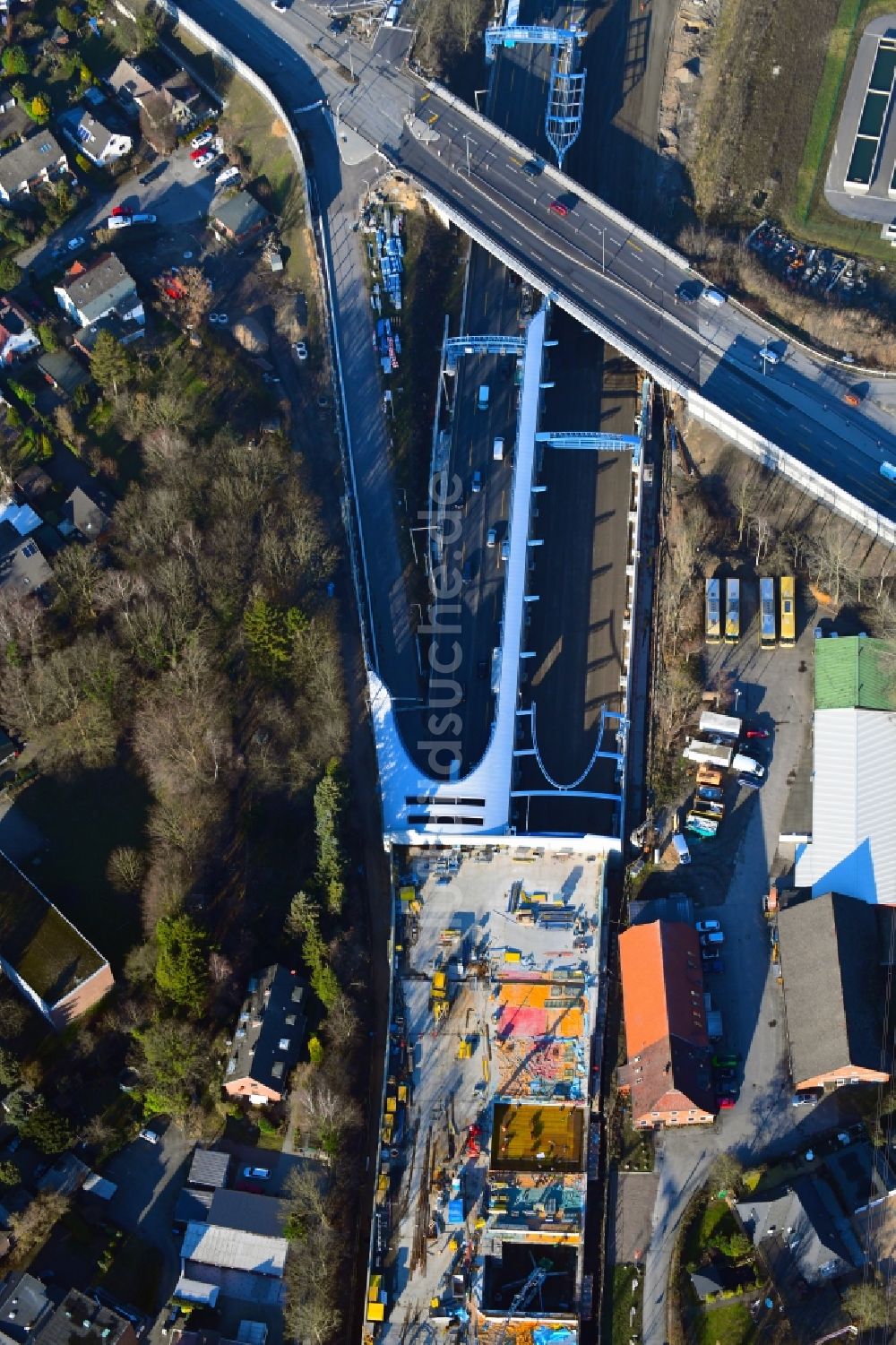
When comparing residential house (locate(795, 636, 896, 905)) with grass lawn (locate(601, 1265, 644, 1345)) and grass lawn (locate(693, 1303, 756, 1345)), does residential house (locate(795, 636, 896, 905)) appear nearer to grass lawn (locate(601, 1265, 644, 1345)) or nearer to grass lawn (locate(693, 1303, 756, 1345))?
grass lawn (locate(693, 1303, 756, 1345))

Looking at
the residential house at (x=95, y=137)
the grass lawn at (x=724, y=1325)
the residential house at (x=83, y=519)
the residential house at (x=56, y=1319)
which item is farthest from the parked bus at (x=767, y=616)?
the residential house at (x=95, y=137)

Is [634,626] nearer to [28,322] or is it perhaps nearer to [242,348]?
[242,348]

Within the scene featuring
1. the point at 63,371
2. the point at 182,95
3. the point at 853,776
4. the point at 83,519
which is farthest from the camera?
the point at 182,95

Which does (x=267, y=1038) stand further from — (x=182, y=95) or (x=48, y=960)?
(x=182, y=95)

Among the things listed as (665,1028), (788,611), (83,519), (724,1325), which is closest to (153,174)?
(83,519)

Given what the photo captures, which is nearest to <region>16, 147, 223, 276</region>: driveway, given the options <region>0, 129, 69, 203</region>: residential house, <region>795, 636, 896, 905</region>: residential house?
<region>0, 129, 69, 203</region>: residential house
